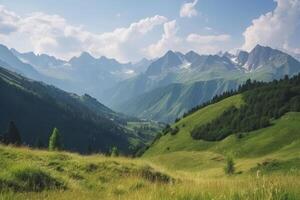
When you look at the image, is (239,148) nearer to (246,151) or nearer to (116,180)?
(246,151)

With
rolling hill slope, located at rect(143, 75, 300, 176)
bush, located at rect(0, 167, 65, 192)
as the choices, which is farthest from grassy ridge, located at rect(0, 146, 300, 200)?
rolling hill slope, located at rect(143, 75, 300, 176)

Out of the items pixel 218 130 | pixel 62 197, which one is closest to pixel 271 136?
pixel 218 130

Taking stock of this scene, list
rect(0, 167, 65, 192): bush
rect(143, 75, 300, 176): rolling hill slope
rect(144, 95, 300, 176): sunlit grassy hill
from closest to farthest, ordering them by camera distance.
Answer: rect(0, 167, 65, 192): bush, rect(143, 75, 300, 176): rolling hill slope, rect(144, 95, 300, 176): sunlit grassy hill

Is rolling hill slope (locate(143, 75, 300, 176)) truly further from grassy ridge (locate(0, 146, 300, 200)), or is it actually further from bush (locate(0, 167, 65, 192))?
bush (locate(0, 167, 65, 192))

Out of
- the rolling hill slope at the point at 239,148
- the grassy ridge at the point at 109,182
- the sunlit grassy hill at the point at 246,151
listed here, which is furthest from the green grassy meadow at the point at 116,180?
the sunlit grassy hill at the point at 246,151

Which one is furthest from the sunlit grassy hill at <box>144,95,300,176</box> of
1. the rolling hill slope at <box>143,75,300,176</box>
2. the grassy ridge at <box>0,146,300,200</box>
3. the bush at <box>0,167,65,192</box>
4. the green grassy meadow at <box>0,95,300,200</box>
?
the bush at <box>0,167,65,192</box>

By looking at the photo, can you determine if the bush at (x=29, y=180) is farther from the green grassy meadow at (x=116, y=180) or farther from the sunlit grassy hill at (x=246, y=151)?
the sunlit grassy hill at (x=246, y=151)

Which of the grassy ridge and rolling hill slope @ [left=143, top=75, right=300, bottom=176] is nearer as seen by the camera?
the grassy ridge

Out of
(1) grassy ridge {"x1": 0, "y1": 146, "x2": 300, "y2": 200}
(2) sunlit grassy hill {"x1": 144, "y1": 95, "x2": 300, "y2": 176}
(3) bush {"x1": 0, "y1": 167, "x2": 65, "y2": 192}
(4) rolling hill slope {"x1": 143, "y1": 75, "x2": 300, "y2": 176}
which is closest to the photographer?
(1) grassy ridge {"x1": 0, "y1": 146, "x2": 300, "y2": 200}

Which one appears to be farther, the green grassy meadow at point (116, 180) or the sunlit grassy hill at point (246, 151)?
the sunlit grassy hill at point (246, 151)

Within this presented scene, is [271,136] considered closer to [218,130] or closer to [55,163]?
→ [218,130]

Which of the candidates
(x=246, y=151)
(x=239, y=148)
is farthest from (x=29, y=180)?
(x=239, y=148)

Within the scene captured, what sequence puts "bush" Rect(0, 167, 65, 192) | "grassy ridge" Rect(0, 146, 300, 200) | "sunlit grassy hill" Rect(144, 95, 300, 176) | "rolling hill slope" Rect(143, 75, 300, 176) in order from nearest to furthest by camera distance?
"grassy ridge" Rect(0, 146, 300, 200) → "bush" Rect(0, 167, 65, 192) → "rolling hill slope" Rect(143, 75, 300, 176) → "sunlit grassy hill" Rect(144, 95, 300, 176)

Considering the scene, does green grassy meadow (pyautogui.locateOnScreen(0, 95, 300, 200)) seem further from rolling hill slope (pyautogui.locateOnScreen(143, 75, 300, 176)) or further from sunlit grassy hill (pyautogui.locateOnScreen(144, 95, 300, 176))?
sunlit grassy hill (pyautogui.locateOnScreen(144, 95, 300, 176))
